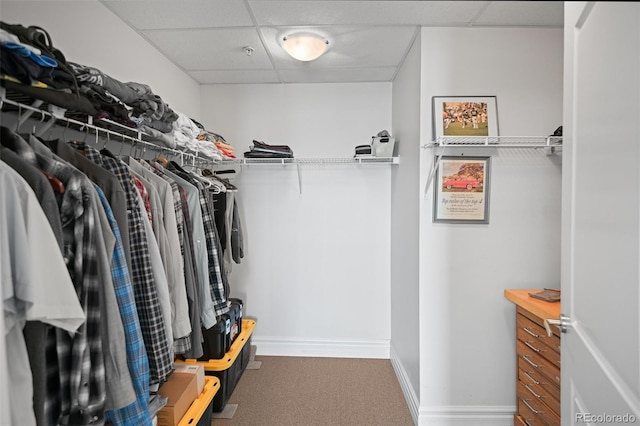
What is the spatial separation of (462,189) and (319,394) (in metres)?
1.61

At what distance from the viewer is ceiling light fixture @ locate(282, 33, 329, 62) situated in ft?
6.19

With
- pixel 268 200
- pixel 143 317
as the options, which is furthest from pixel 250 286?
pixel 143 317

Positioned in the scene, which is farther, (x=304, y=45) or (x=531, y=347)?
(x=304, y=45)

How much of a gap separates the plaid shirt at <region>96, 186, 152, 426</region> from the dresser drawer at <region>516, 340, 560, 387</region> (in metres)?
1.62

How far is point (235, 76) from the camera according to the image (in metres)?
2.65

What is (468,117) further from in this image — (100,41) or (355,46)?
(100,41)

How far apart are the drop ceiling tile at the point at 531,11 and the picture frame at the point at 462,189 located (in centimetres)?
120

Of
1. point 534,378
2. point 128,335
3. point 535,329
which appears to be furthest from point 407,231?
point 128,335

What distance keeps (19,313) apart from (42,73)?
2.16 feet

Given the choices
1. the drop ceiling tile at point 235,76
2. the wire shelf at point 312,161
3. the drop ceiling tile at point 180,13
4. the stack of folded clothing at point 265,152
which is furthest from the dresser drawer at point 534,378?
the drop ceiling tile at point 235,76

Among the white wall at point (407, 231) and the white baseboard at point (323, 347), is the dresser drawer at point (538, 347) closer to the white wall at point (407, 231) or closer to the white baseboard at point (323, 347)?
the white wall at point (407, 231)

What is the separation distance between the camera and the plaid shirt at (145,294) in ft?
3.87

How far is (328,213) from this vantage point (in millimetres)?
2842

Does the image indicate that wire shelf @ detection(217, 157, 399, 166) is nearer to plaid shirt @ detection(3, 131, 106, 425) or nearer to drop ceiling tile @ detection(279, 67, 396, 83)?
drop ceiling tile @ detection(279, 67, 396, 83)
